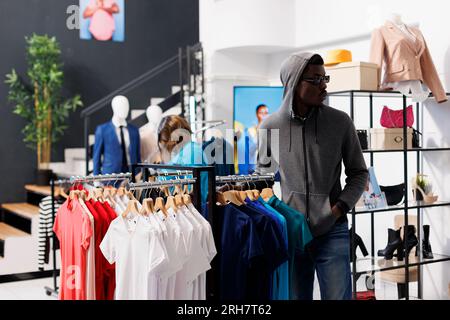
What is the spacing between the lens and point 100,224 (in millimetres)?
3000

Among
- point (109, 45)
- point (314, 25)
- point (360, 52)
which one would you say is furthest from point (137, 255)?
point (109, 45)

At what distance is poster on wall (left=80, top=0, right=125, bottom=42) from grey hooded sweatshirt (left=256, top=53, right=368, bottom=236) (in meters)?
5.85

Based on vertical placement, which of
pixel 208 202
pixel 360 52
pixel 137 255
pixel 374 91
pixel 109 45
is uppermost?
pixel 109 45

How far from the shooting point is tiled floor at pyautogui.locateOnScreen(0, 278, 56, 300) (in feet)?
18.4

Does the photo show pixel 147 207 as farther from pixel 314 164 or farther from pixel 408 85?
pixel 408 85

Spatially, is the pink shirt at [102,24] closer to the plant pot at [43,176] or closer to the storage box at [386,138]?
the plant pot at [43,176]

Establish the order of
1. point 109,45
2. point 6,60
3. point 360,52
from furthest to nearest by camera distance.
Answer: point 109,45
point 6,60
point 360,52

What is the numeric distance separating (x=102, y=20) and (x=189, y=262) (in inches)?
256

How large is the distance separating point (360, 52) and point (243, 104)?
1.54 metres

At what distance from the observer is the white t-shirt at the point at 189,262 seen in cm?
274

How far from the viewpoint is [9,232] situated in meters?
6.75

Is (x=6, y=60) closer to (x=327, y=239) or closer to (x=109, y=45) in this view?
(x=109, y=45)

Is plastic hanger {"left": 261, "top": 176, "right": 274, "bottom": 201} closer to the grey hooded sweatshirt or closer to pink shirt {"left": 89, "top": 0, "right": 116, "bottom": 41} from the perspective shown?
the grey hooded sweatshirt

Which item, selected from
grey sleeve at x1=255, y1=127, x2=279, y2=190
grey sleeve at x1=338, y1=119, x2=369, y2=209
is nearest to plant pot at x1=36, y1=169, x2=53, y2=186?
grey sleeve at x1=255, y1=127, x2=279, y2=190
